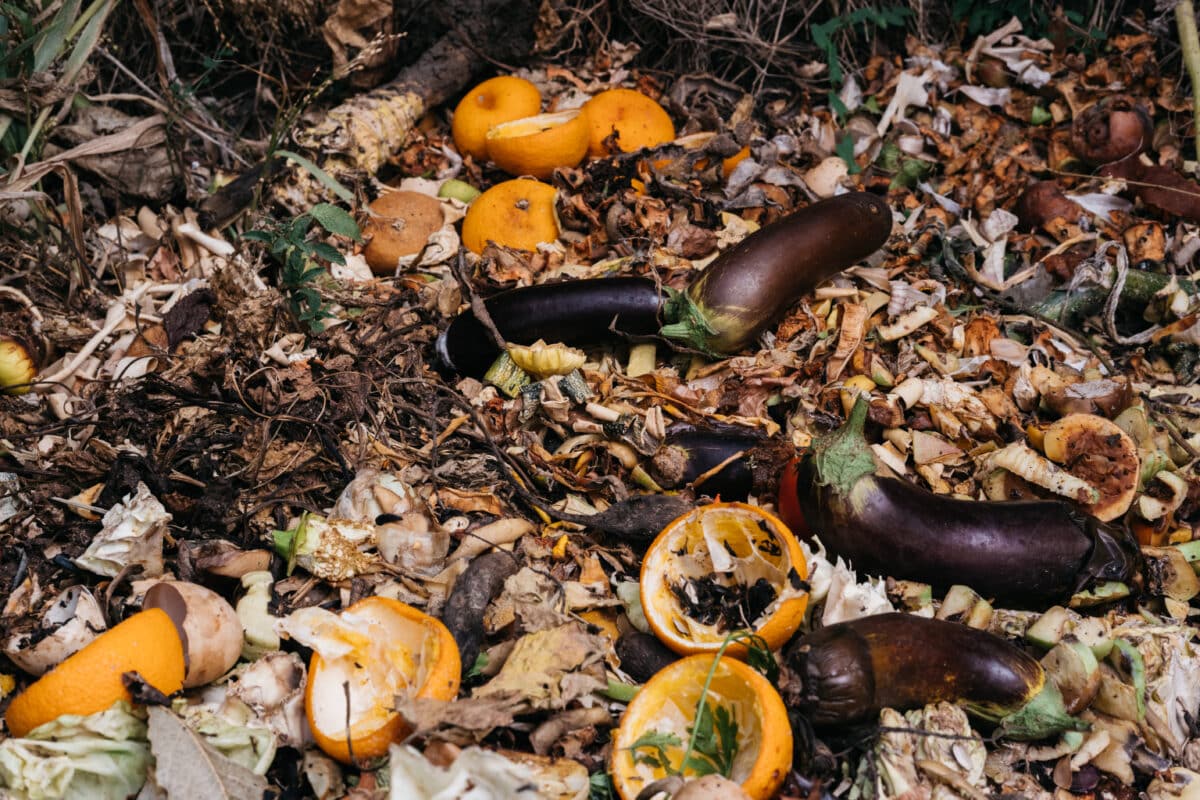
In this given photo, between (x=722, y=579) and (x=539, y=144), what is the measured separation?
2049 millimetres

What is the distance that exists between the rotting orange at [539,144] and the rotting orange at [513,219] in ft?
0.66

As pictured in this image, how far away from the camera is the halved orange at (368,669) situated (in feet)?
6.46

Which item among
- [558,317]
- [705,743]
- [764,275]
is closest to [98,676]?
[705,743]

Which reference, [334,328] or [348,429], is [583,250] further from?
[348,429]

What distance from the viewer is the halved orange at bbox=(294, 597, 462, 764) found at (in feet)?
6.46

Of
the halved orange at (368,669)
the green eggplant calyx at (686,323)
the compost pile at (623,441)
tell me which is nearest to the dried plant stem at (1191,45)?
the compost pile at (623,441)

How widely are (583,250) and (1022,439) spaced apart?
65.9 inches

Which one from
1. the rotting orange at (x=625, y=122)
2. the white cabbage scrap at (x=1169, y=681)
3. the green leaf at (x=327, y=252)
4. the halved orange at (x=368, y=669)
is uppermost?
the green leaf at (x=327, y=252)

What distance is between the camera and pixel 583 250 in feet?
11.6

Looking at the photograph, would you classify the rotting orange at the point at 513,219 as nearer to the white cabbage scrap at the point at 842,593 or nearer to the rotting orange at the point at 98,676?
the white cabbage scrap at the point at 842,593

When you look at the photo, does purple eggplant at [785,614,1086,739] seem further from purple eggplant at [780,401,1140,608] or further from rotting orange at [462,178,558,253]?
rotting orange at [462,178,558,253]

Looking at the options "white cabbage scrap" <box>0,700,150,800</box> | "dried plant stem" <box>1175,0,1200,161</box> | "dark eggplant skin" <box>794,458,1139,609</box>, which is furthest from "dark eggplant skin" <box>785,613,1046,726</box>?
"dried plant stem" <box>1175,0,1200,161</box>

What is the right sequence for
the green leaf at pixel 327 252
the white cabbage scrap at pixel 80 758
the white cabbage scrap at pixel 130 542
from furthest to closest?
the green leaf at pixel 327 252 → the white cabbage scrap at pixel 130 542 → the white cabbage scrap at pixel 80 758

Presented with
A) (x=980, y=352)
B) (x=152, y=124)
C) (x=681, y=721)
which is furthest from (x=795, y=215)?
(x=152, y=124)
